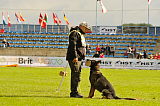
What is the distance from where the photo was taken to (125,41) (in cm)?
5862

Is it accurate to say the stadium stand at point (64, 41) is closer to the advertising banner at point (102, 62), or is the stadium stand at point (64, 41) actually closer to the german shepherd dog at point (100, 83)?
the advertising banner at point (102, 62)

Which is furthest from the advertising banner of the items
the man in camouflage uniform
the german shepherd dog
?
the german shepherd dog

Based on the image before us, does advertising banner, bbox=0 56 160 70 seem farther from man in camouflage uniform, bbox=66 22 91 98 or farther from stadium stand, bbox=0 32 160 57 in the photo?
man in camouflage uniform, bbox=66 22 91 98

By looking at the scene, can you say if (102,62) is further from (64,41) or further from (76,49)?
(76,49)

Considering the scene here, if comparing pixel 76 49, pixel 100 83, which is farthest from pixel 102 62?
pixel 100 83

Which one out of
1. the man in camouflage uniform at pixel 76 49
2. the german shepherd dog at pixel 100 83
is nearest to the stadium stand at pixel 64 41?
the man in camouflage uniform at pixel 76 49

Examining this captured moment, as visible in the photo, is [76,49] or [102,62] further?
[102,62]

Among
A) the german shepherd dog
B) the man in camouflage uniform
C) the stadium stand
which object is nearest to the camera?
the german shepherd dog

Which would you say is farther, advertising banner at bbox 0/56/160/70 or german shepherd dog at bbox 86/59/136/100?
advertising banner at bbox 0/56/160/70

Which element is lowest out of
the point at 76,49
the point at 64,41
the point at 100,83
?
the point at 100,83

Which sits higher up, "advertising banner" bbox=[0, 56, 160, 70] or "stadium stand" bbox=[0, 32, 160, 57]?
"stadium stand" bbox=[0, 32, 160, 57]

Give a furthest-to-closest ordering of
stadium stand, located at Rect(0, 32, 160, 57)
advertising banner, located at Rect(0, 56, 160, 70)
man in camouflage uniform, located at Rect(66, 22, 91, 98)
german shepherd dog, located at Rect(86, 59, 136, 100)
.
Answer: stadium stand, located at Rect(0, 32, 160, 57) < advertising banner, located at Rect(0, 56, 160, 70) < man in camouflage uniform, located at Rect(66, 22, 91, 98) < german shepherd dog, located at Rect(86, 59, 136, 100)

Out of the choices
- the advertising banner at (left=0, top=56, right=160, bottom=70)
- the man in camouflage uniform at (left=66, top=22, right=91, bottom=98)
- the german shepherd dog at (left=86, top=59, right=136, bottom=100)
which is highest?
the man in camouflage uniform at (left=66, top=22, right=91, bottom=98)

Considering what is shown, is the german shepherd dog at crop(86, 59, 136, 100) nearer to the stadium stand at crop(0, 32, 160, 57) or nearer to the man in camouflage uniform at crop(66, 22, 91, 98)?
the man in camouflage uniform at crop(66, 22, 91, 98)
